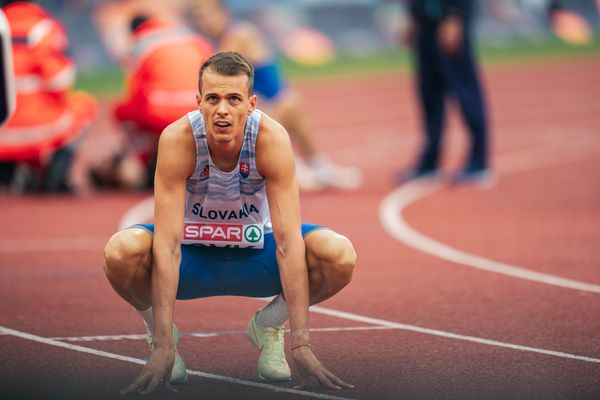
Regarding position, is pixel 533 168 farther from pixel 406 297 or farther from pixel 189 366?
pixel 189 366

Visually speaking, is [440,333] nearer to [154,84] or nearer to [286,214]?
[286,214]

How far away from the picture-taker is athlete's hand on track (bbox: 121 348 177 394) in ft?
13.8

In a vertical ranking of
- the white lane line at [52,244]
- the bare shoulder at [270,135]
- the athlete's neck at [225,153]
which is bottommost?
the white lane line at [52,244]

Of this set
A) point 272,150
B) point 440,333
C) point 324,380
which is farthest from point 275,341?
point 440,333

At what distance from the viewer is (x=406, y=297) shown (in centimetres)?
629

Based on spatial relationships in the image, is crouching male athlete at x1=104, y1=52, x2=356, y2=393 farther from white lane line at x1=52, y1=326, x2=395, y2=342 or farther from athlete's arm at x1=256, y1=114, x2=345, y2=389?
white lane line at x1=52, y1=326, x2=395, y2=342

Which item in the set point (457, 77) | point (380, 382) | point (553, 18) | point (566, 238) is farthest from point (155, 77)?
point (553, 18)

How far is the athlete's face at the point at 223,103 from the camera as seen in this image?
4.27 meters

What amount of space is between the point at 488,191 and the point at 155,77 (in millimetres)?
3290

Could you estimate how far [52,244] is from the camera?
820 cm

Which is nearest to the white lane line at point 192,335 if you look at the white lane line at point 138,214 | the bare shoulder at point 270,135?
the bare shoulder at point 270,135

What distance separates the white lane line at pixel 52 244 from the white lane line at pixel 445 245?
7.35 feet

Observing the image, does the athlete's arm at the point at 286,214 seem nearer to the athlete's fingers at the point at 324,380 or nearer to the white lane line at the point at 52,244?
the athlete's fingers at the point at 324,380

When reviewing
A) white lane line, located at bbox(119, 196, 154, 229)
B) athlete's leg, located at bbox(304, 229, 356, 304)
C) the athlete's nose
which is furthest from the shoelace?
white lane line, located at bbox(119, 196, 154, 229)
